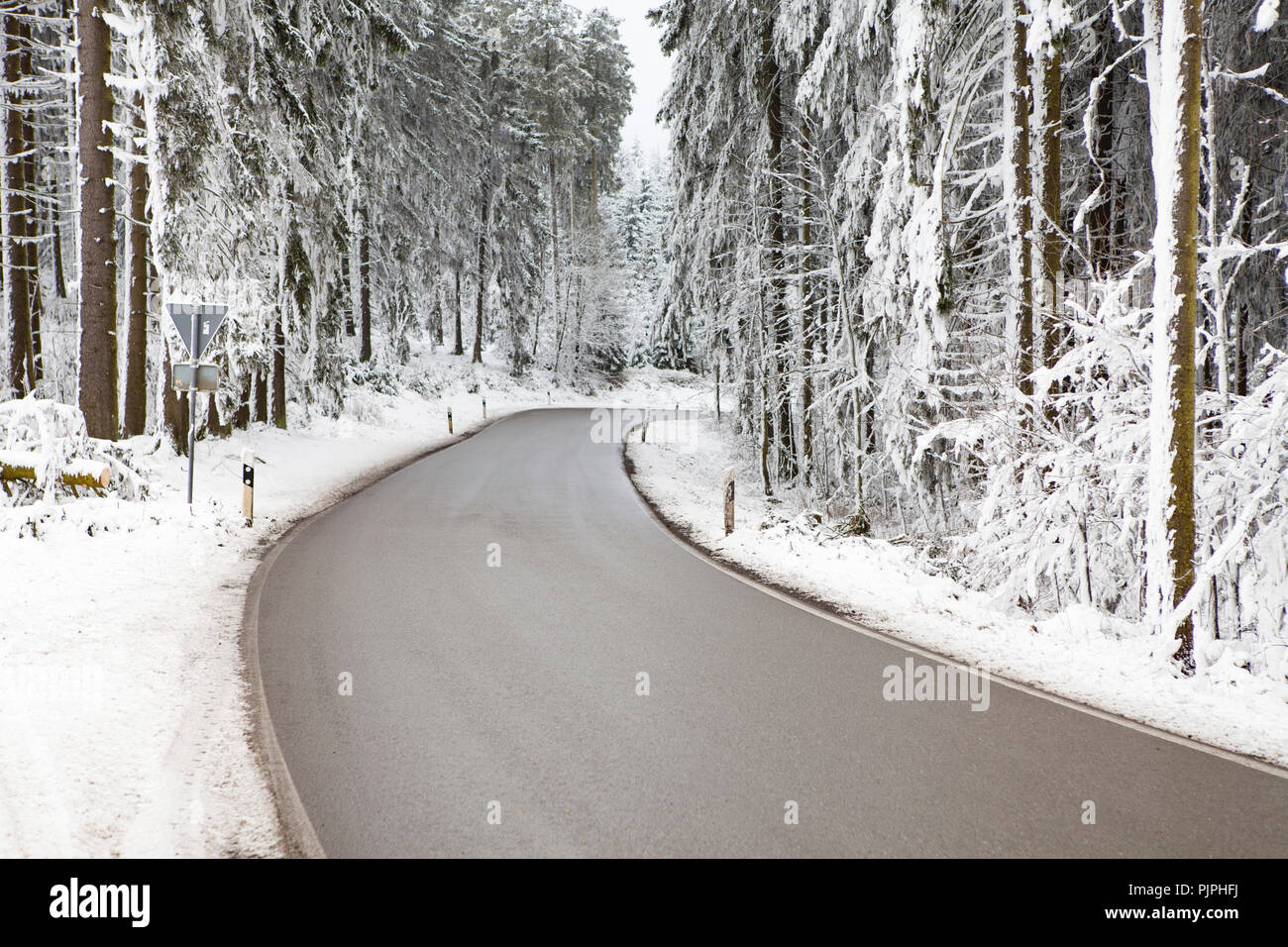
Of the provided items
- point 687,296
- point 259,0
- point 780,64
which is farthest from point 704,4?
point 259,0

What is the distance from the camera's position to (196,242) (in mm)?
15008

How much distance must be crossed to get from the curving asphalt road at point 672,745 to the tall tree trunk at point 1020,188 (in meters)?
4.69

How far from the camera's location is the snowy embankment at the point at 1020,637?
546cm

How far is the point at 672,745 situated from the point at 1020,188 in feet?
27.4

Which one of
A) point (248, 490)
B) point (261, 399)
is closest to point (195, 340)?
point (248, 490)

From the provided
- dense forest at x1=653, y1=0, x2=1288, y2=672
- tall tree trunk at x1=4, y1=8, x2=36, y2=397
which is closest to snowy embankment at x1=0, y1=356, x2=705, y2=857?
dense forest at x1=653, y1=0, x2=1288, y2=672

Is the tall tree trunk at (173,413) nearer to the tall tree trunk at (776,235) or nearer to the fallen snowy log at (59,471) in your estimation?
the fallen snowy log at (59,471)

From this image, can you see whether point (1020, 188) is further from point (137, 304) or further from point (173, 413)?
point (173, 413)

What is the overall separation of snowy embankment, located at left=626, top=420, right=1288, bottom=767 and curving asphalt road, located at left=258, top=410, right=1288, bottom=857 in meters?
0.52

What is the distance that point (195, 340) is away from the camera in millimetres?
11789

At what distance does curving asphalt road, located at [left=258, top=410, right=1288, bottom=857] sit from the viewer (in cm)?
384

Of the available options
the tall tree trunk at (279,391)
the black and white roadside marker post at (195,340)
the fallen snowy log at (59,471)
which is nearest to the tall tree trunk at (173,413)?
the black and white roadside marker post at (195,340)

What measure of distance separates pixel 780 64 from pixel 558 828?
15.7 metres
